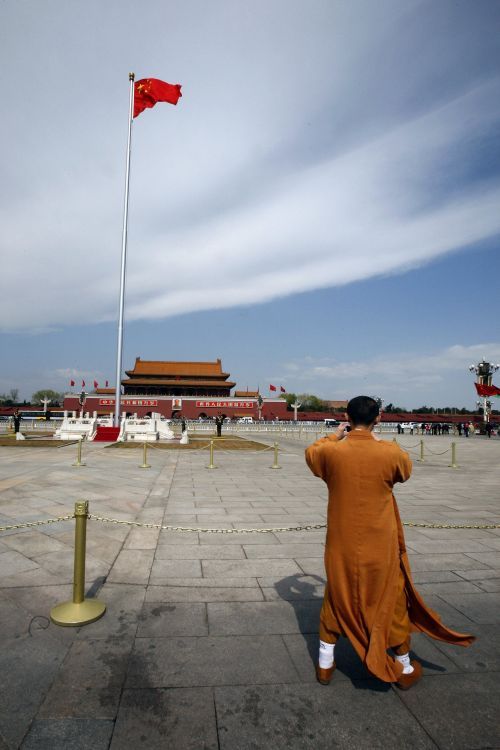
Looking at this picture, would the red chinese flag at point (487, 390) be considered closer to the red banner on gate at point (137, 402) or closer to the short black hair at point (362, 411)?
the red banner on gate at point (137, 402)

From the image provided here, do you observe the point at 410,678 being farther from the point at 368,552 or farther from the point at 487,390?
the point at 487,390

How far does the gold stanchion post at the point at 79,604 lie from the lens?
2.90 meters

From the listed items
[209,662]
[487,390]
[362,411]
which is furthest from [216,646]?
[487,390]

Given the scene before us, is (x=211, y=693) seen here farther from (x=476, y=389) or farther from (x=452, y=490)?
(x=476, y=389)

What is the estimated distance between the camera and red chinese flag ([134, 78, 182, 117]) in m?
17.9

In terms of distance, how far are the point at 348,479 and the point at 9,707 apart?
1.99m

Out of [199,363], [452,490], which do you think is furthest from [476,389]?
[199,363]

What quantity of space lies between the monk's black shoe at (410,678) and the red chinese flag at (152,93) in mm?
20673

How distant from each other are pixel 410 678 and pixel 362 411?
1435mm

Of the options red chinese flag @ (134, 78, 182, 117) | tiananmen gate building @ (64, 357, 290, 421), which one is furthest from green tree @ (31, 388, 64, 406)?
red chinese flag @ (134, 78, 182, 117)

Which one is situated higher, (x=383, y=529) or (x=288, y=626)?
(x=383, y=529)

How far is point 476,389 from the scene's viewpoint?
3512 cm

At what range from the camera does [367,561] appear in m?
2.18

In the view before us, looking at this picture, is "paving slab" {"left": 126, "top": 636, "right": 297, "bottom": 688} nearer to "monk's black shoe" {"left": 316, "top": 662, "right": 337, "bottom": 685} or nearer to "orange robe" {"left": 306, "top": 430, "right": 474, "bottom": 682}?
"monk's black shoe" {"left": 316, "top": 662, "right": 337, "bottom": 685}
